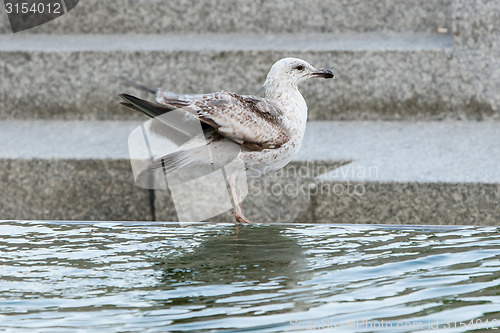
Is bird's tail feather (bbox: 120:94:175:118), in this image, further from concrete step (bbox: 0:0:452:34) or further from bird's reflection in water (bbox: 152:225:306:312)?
concrete step (bbox: 0:0:452:34)

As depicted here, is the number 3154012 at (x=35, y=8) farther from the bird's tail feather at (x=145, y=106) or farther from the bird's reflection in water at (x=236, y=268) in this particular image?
the bird's reflection in water at (x=236, y=268)

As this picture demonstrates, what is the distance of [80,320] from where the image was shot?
98.0 inches

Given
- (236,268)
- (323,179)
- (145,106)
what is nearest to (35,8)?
(323,179)

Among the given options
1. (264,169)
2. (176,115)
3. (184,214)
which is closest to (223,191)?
(184,214)

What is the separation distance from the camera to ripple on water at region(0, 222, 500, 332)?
98.0 inches

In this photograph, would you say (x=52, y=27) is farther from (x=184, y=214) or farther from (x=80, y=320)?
(x=80, y=320)

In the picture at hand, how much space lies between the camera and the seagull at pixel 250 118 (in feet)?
13.3

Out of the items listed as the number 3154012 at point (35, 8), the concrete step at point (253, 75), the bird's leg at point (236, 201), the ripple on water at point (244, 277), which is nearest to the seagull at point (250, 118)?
the bird's leg at point (236, 201)

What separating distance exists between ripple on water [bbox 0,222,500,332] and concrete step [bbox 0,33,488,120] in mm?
2737

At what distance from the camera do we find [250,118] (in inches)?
169

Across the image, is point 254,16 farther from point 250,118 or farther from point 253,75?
point 250,118

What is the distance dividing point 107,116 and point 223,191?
183 centimetres

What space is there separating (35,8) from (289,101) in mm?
3707

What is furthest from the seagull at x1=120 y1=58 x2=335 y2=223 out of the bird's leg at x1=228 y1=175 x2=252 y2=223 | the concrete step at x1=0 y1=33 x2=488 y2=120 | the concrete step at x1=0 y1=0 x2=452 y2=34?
the concrete step at x1=0 y1=0 x2=452 y2=34
